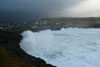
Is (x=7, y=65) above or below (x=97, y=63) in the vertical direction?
above

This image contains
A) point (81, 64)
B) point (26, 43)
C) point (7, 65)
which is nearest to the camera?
point (7, 65)

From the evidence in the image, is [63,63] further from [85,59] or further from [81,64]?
[85,59]

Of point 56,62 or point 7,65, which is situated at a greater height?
point 7,65

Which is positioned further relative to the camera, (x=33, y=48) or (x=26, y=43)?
(x=26, y=43)

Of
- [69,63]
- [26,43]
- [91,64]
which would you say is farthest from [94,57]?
[26,43]

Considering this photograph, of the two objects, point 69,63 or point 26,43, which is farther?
point 26,43

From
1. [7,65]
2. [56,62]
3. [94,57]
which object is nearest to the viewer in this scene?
[7,65]

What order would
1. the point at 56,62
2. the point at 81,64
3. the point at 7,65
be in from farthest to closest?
the point at 56,62, the point at 81,64, the point at 7,65

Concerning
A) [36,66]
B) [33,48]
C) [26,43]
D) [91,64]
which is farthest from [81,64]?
[26,43]

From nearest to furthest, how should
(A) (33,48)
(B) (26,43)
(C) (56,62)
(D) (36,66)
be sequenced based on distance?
(D) (36,66) < (C) (56,62) < (A) (33,48) < (B) (26,43)

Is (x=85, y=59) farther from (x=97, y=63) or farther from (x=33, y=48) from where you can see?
(x=33, y=48)
